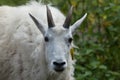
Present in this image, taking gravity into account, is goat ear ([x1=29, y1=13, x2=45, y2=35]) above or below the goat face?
→ above

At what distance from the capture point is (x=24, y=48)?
8.04 metres

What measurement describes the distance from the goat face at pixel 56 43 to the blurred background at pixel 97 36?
177cm

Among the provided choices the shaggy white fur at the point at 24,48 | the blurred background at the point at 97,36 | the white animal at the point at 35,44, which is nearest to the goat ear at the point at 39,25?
the white animal at the point at 35,44

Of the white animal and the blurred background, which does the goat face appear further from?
the blurred background

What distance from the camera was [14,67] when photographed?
26.5ft

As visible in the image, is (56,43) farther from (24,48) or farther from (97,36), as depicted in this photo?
(97,36)

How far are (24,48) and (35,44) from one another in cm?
20

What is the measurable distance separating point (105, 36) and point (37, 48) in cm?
254

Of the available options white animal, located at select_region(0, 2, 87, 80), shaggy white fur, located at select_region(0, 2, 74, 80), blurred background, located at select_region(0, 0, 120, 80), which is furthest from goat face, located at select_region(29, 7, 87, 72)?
blurred background, located at select_region(0, 0, 120, 80)

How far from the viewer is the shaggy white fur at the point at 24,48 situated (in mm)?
7906

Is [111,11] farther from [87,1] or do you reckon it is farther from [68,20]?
[68,20]

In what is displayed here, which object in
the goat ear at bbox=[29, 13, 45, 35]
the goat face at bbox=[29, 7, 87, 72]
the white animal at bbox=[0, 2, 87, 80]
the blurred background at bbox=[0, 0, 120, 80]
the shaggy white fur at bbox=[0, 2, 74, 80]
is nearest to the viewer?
the goat face at bbox=[29, 7, 87, 72]

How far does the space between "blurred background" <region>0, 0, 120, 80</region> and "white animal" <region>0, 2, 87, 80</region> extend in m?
1.22

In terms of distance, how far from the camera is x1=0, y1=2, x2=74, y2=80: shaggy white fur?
7.91 m
